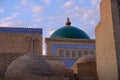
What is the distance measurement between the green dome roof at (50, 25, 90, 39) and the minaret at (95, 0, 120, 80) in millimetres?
13680

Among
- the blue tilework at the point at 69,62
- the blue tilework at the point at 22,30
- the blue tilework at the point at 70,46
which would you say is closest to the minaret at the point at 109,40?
the blue tilework at the point at 22,30

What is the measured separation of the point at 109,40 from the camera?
33.9 ft

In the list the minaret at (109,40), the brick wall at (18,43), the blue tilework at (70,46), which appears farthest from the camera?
the blue tilework at (70,46)

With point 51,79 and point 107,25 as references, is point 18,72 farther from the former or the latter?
point 107,25

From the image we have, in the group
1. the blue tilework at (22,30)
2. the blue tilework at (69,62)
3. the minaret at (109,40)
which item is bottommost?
the blue tilework at (69,62)

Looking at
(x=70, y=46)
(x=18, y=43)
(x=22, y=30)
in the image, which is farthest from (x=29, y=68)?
(x=70, y=46)

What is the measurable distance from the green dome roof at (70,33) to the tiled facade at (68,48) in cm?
98

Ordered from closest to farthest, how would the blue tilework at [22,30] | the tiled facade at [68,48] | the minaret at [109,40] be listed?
1. the minaret at [109,40]
2. the blue tilework at [22,30]
3. the tiled facade at [68,48]

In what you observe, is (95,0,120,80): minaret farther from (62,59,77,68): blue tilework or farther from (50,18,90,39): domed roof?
(50,18,90,39): domed roof

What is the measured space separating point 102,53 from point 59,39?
510 inches

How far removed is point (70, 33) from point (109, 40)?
50.7ft

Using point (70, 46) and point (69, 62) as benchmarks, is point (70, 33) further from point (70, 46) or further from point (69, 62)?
point (69, 62)

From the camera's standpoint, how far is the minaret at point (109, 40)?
969 cm

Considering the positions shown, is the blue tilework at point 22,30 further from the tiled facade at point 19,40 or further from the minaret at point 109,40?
the minaret at point 109,40
